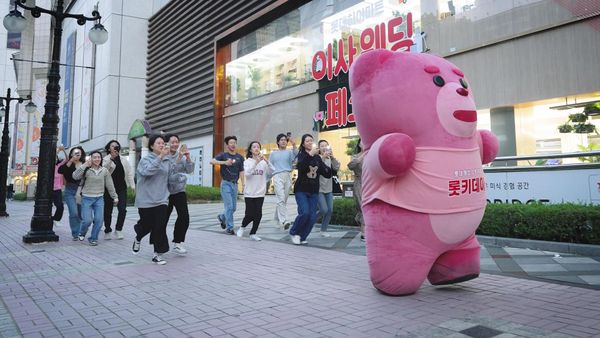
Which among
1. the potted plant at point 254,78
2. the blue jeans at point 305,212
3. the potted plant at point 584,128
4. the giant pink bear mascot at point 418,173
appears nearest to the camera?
the giant pink bear mascot at point 418,173

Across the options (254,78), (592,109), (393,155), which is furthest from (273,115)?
(393,155)

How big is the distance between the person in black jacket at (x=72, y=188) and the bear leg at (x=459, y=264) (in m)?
7.59

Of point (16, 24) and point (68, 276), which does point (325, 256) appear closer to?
point (68, 276)

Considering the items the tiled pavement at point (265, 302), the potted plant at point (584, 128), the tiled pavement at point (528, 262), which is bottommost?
the tiled pavement at point (265, 302)

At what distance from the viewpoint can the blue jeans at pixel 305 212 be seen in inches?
288

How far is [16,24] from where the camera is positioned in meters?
9.17

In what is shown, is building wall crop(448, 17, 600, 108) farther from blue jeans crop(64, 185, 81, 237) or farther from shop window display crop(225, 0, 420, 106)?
blue jeans crop(64, 185, 81, 237)

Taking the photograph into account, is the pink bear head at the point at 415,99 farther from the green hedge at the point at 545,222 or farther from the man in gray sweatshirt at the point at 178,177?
the green hedge at the point at 545,222

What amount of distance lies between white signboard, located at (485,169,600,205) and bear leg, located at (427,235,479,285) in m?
4.39

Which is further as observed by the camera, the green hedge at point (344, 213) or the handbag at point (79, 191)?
the green hedge at point (344, 213)

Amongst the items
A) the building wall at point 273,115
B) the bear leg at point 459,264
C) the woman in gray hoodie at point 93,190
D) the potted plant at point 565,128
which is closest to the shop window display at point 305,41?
the building wall at point 273,115

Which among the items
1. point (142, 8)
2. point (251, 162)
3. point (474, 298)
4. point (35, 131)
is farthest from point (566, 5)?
point (35, 131)

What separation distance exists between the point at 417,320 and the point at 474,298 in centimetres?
97

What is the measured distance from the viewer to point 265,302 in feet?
13.0
